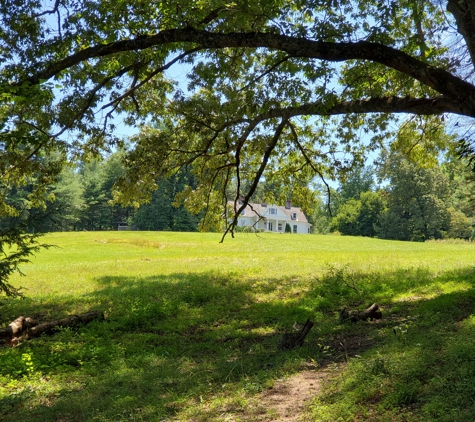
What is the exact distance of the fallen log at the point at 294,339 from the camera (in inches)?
281

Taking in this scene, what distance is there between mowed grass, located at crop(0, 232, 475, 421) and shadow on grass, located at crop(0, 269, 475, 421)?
3 centimetres

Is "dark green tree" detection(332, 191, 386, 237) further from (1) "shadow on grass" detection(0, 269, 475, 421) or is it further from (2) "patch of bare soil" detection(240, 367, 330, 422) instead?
(2) "patch of bare soil" detection(240, 367, 330, 422)

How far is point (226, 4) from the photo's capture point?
8.62m

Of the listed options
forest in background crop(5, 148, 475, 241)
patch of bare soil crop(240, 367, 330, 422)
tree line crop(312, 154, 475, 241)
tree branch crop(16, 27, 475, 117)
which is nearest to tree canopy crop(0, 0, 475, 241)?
tree branch crop(16, 27, 475, 117)

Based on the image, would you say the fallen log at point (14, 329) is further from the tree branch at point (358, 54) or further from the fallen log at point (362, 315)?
the fallen log at point (362, 315)

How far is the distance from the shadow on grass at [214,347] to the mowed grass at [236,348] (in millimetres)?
26

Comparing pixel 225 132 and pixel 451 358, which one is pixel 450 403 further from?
pixel 225 132

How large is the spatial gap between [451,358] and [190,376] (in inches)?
143

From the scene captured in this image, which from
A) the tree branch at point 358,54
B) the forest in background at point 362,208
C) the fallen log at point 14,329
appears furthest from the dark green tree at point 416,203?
the fallen log at point 14,329

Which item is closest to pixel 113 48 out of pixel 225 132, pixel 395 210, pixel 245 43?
pixel 245 43

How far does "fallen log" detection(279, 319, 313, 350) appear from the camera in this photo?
712 centimetres

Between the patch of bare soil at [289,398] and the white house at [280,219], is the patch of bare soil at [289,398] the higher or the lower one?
the lower one

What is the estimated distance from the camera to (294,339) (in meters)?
7.20

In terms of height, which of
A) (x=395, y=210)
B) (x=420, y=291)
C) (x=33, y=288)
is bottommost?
(x=33, y=288)
